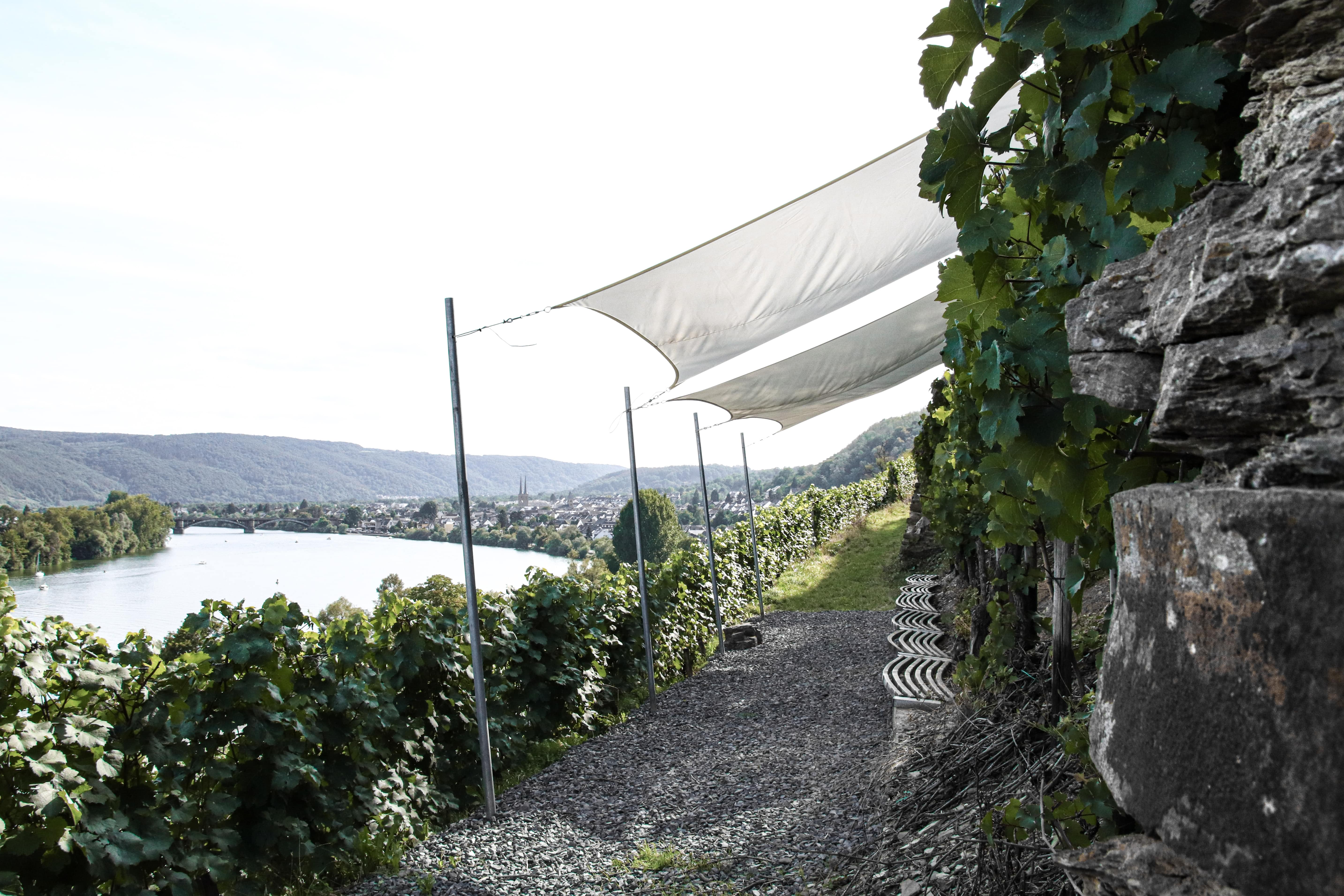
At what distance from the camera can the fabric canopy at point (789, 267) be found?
3789 mm

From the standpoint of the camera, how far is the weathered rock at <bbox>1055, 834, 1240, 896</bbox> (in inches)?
33.3

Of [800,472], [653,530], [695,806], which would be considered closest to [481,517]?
[695,806]

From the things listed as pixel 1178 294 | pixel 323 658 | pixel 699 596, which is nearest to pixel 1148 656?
pixel 1178 294

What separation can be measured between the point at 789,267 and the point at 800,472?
28.0 m

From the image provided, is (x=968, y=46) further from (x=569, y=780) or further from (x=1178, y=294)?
(x=569, y=780)

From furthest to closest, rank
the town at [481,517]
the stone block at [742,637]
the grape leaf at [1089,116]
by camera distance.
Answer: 1. the stone block at [742,637]
2. the town at [481,517]
3. the grape leaf at [1089,116]

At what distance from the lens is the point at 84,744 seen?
2.46 meters

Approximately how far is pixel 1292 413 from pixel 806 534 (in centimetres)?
1352

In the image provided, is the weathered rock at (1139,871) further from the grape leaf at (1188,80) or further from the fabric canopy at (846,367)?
the fabric canopy at (846,367)

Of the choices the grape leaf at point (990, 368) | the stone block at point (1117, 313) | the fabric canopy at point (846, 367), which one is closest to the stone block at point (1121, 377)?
the stone block at point (1117, 313)

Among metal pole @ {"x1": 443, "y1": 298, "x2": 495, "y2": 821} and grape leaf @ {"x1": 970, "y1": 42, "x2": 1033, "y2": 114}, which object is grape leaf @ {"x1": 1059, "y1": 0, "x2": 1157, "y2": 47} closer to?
grape leaf @ {"x1": 970, "y1": 42, "x2": 1033, "y2": 114}

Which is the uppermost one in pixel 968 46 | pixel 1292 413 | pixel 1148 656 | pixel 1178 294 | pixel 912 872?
pixel 968 46

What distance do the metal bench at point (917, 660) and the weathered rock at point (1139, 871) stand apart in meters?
3.65

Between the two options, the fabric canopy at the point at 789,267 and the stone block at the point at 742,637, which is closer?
the fabric canopy at the point at 789,267
